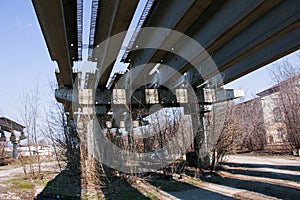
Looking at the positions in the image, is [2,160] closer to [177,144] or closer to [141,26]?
[177,144]

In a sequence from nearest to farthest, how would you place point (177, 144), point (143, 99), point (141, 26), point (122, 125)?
1. point (141, 26)
2. point (177, 144)
3. point (143, 99)
4. point (122, 125)

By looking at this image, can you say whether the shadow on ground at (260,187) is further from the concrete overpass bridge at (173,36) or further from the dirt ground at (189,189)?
the concrete overpass bridge at (173,36)

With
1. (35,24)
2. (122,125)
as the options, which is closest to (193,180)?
(35,24)

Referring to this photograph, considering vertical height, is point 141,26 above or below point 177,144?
above

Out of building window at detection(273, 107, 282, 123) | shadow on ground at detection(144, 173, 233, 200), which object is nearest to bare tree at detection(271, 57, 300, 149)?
building window at detection(273, 107, 282, 123)

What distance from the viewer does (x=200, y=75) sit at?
10438 mm

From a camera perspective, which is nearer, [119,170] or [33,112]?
[119,170]

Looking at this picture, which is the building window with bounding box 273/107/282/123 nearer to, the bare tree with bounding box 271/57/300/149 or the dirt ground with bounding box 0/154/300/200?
the bare tree with bounding box 271/57/300/149

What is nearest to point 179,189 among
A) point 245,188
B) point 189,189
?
point 189,189

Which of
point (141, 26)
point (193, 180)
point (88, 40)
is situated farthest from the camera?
point (193, 180)

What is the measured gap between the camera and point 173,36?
23.4 ft

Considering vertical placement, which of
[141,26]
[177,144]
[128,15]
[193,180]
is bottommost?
[193,180]

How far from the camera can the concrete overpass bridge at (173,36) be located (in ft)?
17.8

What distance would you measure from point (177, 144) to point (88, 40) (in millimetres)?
5088
